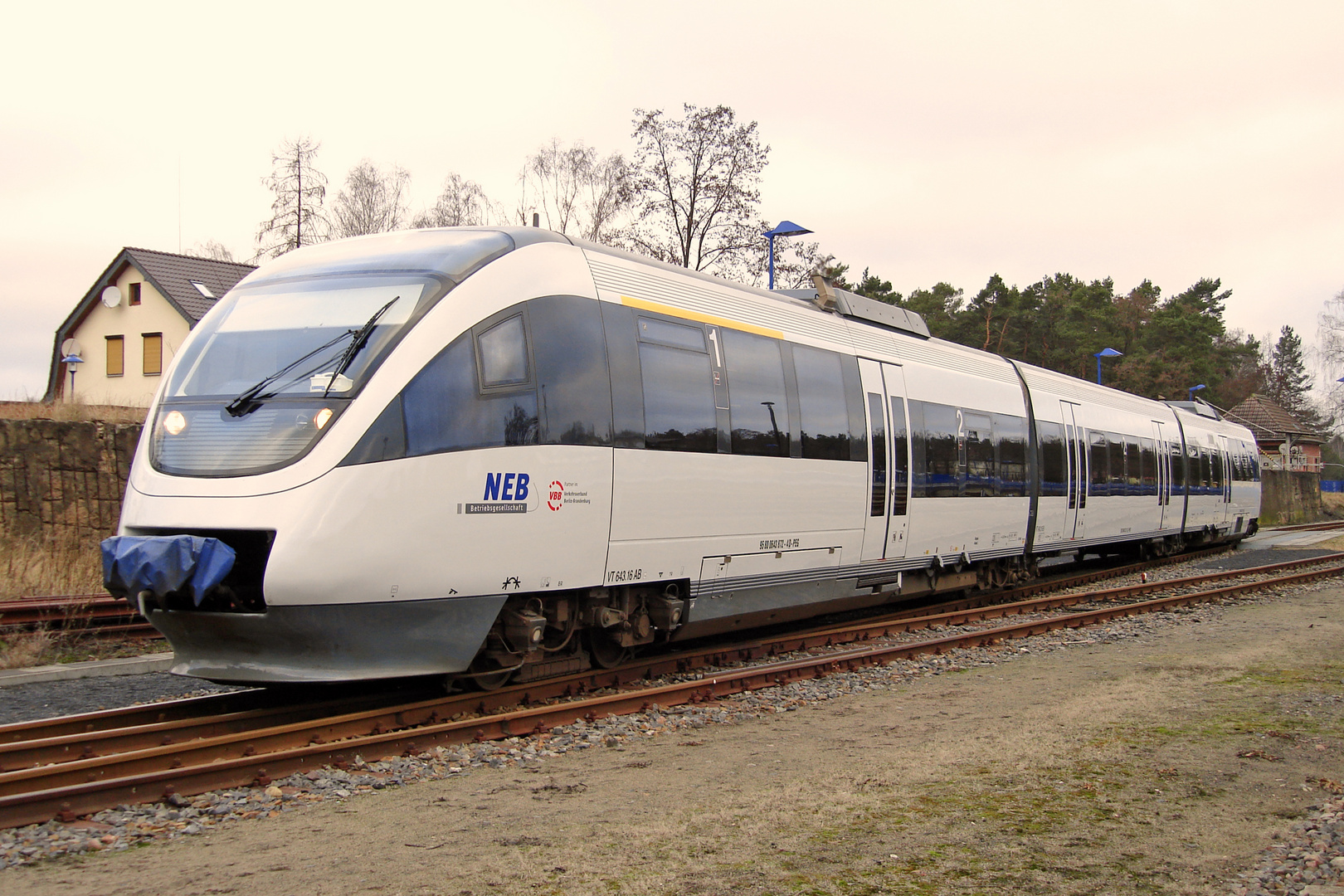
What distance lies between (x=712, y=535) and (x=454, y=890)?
4997mm

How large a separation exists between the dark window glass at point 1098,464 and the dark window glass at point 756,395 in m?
9.61

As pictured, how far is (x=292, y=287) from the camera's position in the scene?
7.60 meters

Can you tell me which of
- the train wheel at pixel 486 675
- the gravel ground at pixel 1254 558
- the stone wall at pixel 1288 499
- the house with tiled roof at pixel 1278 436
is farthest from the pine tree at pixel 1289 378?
the train wheel at pixel 486 675

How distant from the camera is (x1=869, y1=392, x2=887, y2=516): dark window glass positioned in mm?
11383

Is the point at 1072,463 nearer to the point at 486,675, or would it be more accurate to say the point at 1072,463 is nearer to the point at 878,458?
the point at 878,458

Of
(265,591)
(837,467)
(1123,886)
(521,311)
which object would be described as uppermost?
(521,311)

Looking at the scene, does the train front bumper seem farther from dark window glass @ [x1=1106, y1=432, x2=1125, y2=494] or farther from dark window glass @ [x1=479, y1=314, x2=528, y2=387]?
dark window glass @ [x1=1106, y1=432, x2=1125, y2=494]

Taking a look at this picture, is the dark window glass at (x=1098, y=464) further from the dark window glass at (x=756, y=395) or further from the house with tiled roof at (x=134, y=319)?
the house with tiled roof at (x=134, y=319)

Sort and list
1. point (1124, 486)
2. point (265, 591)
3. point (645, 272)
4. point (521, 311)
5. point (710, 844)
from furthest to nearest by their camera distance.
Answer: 1. point (1124, 486)
2. point (645, 272)
3. point (521, 311)
4. point (265, 591)
5. point (710, 844)

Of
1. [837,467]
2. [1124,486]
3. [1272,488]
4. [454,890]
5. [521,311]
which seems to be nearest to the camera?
[454,890]

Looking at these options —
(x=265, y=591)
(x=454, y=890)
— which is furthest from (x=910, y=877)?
(x=265, y=591)

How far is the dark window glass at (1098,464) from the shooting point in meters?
17.8

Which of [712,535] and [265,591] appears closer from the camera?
[265,591]

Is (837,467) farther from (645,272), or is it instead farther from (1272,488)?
(1272,488)
